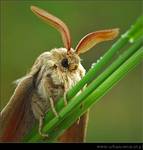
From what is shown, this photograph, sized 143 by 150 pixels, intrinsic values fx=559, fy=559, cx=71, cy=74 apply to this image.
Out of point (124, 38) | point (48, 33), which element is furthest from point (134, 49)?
point (48, 33)

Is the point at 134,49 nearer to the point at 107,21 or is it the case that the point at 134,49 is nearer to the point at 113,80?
the point at 113,80

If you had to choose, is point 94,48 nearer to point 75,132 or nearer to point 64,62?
point 75,132

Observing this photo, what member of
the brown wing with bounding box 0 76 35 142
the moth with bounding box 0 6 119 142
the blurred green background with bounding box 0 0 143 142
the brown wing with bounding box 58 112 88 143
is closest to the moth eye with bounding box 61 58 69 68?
the moth with bounding box 0 6 119 142

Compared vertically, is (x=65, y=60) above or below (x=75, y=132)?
above

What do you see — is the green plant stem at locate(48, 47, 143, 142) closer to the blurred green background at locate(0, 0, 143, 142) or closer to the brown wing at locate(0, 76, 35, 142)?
the brown wing at locate(0, 76, 35, 142)

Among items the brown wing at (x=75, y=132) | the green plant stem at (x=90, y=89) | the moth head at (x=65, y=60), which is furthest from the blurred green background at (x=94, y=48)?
the green plant stem at (x=90, y=89)

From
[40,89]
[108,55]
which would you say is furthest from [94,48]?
[108,55]
